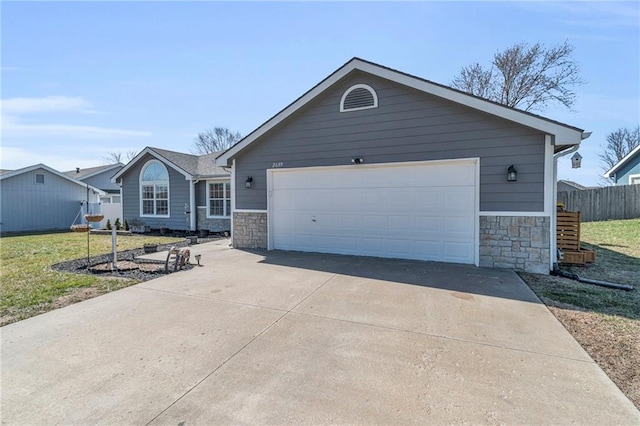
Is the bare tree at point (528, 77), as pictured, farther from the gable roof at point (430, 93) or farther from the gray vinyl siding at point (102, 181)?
the gray vinyl siding at point (102, 181)

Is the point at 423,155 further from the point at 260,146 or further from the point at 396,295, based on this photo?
the point at 260,146

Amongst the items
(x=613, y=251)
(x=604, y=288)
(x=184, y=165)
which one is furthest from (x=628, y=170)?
(x=184, y=165)

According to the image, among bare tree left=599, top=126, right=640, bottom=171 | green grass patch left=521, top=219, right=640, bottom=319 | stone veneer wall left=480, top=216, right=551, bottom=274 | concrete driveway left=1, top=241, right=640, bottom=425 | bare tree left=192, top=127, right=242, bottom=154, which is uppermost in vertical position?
bare tree left=192, top=127, right=242, bottom=154

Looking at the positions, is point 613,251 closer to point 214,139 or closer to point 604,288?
point 604,288

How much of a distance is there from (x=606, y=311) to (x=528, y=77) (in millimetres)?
19767

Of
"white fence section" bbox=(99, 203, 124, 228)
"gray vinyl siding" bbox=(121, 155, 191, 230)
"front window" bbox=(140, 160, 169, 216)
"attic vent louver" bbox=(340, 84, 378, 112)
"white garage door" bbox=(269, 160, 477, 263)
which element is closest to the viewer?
"white garage door" bbox=(269, 160, 477, 263)

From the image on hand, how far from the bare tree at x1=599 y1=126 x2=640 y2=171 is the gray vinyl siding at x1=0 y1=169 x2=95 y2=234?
174ft

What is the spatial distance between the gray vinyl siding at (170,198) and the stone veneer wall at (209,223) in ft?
2.20

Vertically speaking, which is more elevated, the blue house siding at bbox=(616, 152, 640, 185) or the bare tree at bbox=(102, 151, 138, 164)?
the bare tree at bbox=(102, 151, 138, 164)

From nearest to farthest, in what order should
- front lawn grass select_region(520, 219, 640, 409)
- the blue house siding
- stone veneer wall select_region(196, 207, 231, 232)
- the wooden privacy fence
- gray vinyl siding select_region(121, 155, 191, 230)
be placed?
front lawn grass select_region(520, 219, 640, 409) < stone veneer wall select_region(196, 207, 231, 232) < gray vinyl siding select_region(121, 155, 191, 230) < the wooden privacy fence < the blue house siding

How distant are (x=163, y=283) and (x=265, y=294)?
7.25ft

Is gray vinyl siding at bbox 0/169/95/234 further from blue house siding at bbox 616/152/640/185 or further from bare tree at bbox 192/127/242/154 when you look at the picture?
blue house siding at bbox 616/152/640/185

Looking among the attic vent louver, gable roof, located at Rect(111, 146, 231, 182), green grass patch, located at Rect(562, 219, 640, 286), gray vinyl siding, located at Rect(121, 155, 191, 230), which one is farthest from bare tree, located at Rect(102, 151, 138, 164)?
green grass patch, located at Rect(562, 219, 640, 286)

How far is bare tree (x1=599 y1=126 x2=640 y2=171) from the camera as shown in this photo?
34.6m
